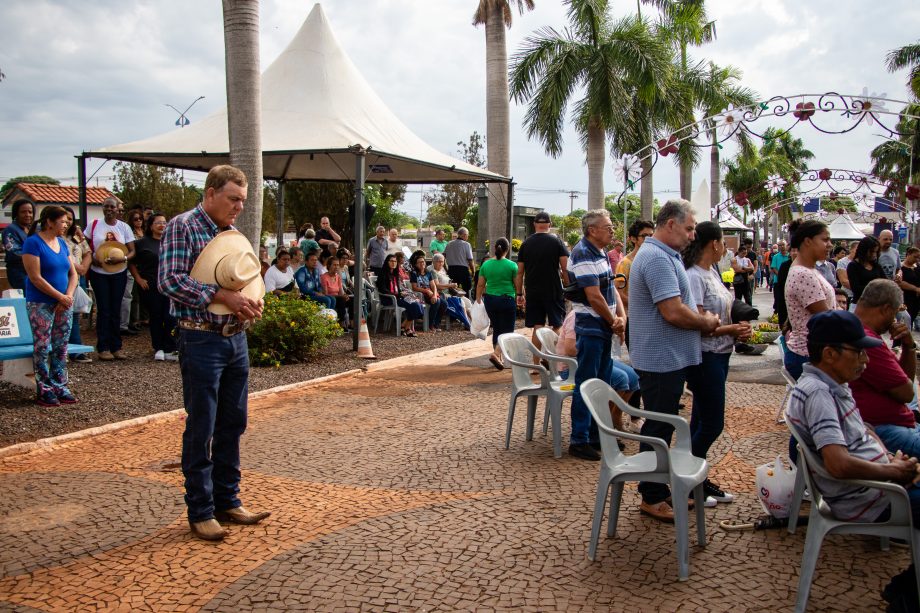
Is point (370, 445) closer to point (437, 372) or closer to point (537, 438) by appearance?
point (537, 438)

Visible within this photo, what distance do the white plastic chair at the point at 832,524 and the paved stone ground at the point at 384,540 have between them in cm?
23

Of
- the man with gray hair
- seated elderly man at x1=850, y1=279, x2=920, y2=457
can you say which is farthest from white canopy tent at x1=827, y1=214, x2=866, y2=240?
seated elderly man at x1=850, y1=279, x2=920, y2=457

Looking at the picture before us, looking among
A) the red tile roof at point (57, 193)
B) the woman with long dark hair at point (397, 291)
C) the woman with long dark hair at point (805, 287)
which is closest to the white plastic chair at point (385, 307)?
the woman with long dark hair at point (397, 291)

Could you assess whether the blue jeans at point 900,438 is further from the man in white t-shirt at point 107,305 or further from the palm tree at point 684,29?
the palm tree at point 684,29

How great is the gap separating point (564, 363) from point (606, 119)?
53.3 feet

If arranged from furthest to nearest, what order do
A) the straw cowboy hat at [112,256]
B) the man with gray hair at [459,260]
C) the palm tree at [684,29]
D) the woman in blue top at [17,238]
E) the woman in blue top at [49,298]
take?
1. the palm tree at [684,29]
2. the man with gray hair at [459,260]
3. the straw cowboy hat at [112,256]
4. the woman in blue top at [17,238]
5. the woman in blue top at [49,298]

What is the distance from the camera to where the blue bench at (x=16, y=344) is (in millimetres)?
7094

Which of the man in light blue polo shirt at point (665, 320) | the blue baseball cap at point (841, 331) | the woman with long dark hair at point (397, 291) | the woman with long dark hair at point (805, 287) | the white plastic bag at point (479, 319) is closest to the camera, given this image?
the blue baseball cap at point (841, 331)

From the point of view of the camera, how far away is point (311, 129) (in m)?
11.8

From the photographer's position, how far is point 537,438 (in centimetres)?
636

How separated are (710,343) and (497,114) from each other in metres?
14.2

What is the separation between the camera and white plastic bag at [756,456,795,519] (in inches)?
166

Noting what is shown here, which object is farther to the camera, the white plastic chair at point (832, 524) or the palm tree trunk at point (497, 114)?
the palm tree trunk at point (497, 114)

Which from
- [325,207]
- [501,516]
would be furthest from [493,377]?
[325,207]
